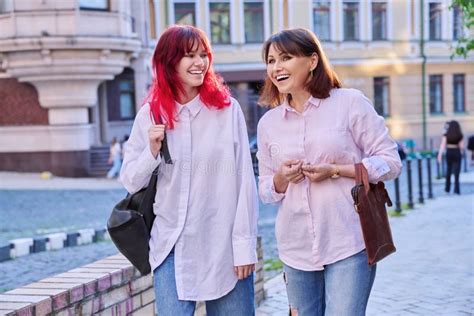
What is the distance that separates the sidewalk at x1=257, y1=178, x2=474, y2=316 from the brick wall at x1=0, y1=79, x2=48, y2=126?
1674cm

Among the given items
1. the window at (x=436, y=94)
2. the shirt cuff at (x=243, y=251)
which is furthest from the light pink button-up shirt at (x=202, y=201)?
the window at (x=436, y=94)

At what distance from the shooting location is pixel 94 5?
24141mm

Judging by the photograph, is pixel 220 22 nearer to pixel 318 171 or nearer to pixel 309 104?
pixel 309 104

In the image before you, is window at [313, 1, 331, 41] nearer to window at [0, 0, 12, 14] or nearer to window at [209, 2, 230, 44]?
window at [209, 2, 230, 44]

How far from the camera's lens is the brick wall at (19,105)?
24766 mm

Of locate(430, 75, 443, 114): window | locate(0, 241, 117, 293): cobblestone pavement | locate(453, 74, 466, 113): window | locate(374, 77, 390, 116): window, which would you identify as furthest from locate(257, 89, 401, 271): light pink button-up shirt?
locate(453, 74, 466, 113): window

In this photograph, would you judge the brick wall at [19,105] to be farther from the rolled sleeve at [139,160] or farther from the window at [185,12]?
the rolled sleeve at [139,160]

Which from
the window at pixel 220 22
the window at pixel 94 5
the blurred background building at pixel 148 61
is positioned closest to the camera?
the blurred background building at pixel 148 61

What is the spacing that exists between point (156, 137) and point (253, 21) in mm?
27530

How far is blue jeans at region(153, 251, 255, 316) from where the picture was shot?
123 inches

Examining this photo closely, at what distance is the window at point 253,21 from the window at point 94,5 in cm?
720

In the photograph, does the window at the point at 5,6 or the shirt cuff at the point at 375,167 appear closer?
the shirt cuff at the point at 375,167

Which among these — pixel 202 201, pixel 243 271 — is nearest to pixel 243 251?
pixel 243 271

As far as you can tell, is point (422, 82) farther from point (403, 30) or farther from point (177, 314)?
point (177, 314)
